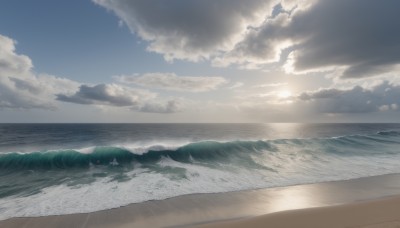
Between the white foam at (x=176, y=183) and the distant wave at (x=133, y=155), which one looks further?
the distant wave at (x=133, y=155)

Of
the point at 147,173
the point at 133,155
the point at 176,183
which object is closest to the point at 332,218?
the point at 176,183

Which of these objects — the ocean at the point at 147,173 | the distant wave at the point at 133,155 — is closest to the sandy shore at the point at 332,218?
the ocean at the point at 147,173

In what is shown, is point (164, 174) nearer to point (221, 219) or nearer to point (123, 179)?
point (123, 179)

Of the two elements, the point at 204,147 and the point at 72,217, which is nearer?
the point at 72,217

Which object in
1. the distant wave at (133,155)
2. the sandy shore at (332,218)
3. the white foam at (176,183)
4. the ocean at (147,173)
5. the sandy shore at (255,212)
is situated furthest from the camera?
the distant wave at (133,155)

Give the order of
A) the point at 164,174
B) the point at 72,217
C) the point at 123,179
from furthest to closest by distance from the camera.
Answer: the point at 164,174
the point at 123,179
the point at 72,217

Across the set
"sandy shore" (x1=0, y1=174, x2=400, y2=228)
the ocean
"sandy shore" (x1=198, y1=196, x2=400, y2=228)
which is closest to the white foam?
the ocean

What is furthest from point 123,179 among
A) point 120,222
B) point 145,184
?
point 120,222

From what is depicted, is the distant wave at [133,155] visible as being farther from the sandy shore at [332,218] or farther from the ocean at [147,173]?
the sandy shore at [332,218]
